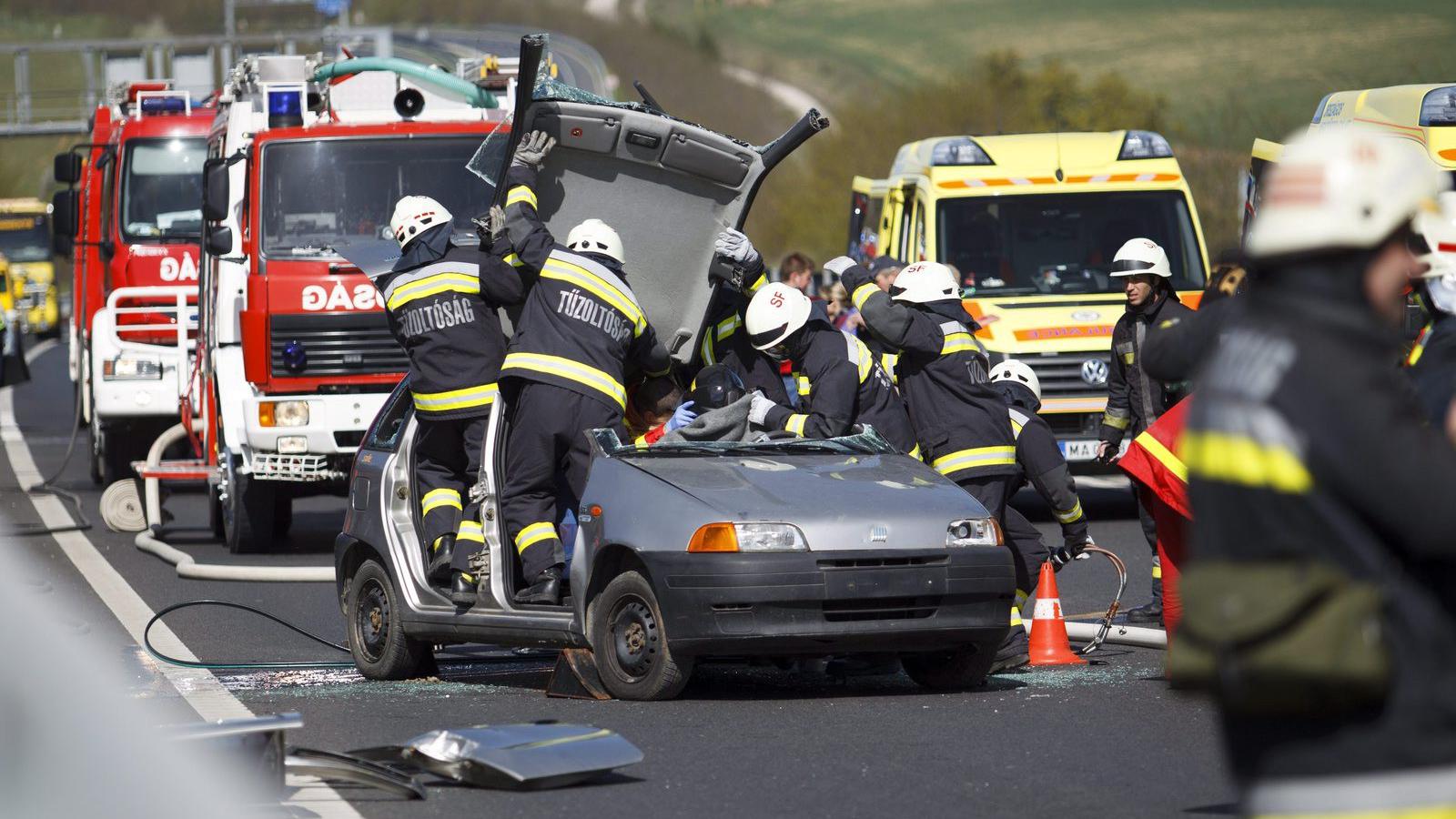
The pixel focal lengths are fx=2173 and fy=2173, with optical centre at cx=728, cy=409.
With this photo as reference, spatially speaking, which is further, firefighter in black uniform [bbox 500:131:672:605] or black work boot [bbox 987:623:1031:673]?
black work boot [bbox 987:623:1031:673]

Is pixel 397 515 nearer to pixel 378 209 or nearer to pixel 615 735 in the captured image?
pixel 615 735

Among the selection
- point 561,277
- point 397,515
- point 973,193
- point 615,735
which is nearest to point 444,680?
point 397,515

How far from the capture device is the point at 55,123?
2226 inches

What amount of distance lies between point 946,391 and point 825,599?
6.36 ft

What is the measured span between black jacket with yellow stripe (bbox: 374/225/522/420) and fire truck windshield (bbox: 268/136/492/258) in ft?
15.9

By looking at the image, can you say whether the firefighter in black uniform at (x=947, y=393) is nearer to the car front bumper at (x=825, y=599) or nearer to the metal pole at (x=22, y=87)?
the car front bumper at (x=825, y=599)

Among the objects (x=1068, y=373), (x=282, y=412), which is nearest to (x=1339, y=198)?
(x=282, y=412)

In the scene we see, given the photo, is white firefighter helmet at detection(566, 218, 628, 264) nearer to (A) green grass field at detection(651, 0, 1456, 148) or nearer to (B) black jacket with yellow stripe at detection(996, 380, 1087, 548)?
(B) black jacket with yellow stripe at detection(996, 380, 1087, 548)

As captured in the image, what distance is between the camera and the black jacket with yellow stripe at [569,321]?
883 cm

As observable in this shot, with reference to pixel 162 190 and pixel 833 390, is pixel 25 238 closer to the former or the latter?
pixel 162 190

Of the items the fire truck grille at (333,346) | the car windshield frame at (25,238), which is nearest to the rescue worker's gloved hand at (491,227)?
the fire truck grille at (333,346)

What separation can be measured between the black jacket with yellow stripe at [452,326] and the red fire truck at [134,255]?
8.10 m

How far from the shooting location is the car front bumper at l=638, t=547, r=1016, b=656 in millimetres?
7938

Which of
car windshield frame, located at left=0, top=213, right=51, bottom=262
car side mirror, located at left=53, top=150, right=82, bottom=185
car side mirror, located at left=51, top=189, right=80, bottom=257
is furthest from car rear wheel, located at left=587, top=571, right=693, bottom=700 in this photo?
car windshield frame, located at left=0, top=213, right=51, bottom=262
